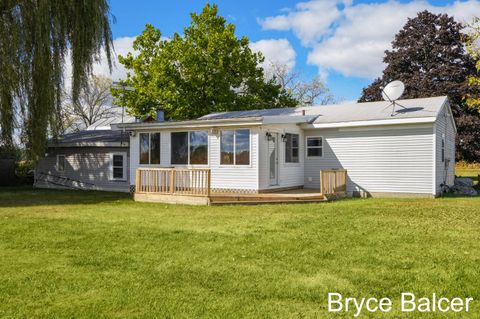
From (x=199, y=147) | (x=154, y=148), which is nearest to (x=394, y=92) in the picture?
(x=199, y=147)

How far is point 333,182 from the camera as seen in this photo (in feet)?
43.2

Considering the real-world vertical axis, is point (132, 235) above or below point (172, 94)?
below

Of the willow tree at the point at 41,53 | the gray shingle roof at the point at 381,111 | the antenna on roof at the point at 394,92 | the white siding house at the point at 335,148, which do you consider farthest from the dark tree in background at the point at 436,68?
the willow tree at the point at 41,53

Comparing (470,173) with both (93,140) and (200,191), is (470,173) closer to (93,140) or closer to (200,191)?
(200,191)

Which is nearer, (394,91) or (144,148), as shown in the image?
(394,91)

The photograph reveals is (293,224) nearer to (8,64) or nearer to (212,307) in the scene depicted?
(212,307)

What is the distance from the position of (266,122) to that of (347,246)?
7.20 metres

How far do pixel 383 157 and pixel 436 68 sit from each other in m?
14.5

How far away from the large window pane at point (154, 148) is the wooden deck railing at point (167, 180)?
176 centimetres

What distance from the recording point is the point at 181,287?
443cm

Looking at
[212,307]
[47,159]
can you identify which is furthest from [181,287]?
[47,159]

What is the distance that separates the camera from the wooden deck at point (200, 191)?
39.7ft

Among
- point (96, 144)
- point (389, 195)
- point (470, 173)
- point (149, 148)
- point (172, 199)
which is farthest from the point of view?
point (470, 173)

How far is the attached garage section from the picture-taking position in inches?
518
